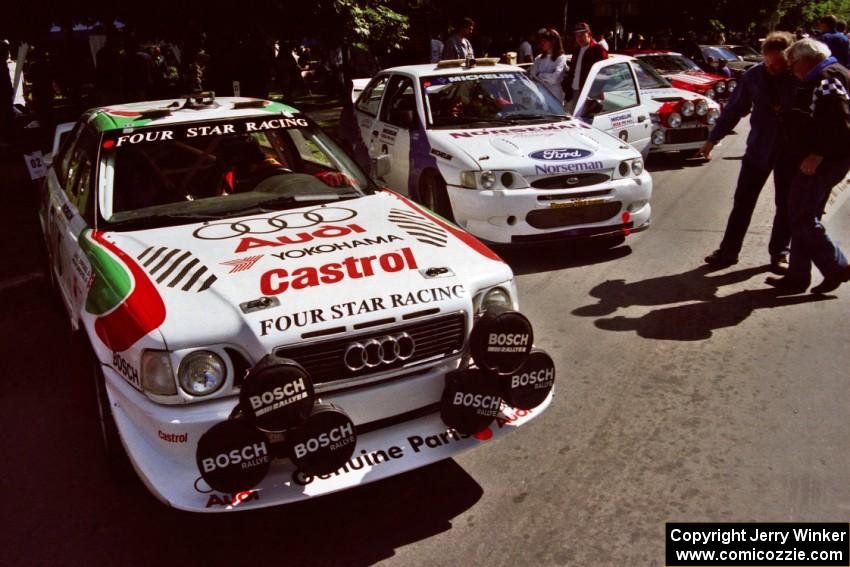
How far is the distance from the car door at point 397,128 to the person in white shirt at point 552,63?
3272 millimetres

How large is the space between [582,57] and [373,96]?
297cm

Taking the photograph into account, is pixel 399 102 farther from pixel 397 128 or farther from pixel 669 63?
pixel 669 63

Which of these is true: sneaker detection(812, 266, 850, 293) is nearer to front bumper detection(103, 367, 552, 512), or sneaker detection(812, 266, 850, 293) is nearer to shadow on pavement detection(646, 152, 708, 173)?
front bumper detection(103, 367, 552, 512)

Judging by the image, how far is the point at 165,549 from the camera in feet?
11.0

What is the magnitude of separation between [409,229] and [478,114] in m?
4.08

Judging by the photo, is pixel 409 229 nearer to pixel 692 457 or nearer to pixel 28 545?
pixel 692 457

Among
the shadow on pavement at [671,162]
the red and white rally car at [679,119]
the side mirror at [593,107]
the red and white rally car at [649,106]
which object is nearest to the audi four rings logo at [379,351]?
the side mirror at [593,107]

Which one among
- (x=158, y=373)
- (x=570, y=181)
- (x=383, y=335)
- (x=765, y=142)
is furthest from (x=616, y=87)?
(x=158, y=373)

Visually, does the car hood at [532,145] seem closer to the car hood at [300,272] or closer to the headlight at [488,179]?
the headlight at [488,179]

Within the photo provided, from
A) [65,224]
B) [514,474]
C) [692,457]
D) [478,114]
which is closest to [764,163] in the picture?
[478,114]

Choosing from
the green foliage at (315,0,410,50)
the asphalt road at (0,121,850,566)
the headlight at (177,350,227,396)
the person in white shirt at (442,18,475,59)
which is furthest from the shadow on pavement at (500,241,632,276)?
the person in white shirt at (442,18,475,59)

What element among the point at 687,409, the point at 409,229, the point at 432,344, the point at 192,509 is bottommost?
the point at 687,409

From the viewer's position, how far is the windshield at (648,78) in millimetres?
12266

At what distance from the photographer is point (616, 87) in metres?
10.6
